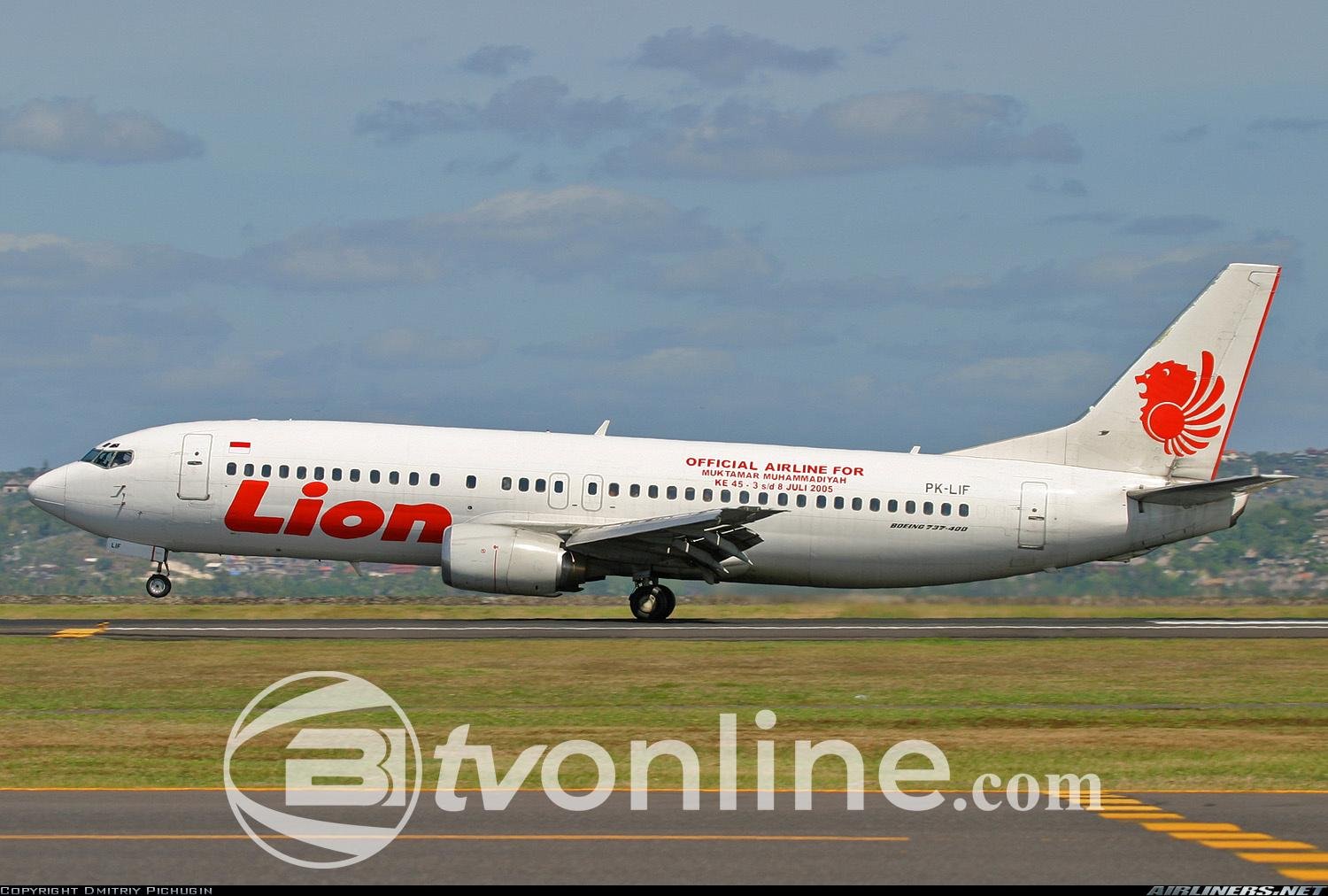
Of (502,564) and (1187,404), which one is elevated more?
(1187,404)

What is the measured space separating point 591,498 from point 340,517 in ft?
18.5

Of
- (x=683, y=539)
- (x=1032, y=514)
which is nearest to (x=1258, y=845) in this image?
(x=683, y=539)

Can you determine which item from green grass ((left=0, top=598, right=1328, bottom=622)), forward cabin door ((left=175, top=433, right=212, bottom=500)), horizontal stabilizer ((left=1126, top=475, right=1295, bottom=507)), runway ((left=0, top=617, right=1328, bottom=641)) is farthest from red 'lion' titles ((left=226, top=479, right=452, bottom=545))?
horizontal stabilizer ((left=1126, top=475, right=1295, bottom=507))

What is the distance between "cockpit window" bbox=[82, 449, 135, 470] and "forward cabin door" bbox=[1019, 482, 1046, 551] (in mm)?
A: 20743

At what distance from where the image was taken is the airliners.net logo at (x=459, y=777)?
13.4 meters

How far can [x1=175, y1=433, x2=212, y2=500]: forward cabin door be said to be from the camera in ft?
126

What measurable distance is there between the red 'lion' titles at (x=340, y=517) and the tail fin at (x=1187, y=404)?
12.8 meters

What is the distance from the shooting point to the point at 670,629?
3638 centimetres

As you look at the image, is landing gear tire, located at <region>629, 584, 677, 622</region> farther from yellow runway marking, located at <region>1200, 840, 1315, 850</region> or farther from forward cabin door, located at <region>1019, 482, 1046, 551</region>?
yellow runway marking, located at <region>1200, 840, 1315, 850</region>

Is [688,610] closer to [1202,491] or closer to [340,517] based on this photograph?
[340,517]

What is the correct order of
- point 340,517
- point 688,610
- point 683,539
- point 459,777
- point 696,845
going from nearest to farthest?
point 696,845
point 459,777
point 683,539
point 340,517
point 688,610

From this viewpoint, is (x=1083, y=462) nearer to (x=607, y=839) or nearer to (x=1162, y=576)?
(x=1162, y=576)

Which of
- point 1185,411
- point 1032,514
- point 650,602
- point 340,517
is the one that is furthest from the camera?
point 1185,411

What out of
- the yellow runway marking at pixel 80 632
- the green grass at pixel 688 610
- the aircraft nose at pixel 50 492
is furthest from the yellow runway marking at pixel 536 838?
the aircraft nose at pixel 50 492
